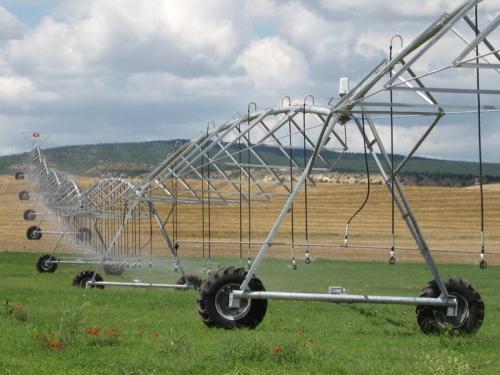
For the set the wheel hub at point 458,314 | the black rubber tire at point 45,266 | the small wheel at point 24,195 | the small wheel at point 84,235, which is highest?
the small wheel at point 24,195

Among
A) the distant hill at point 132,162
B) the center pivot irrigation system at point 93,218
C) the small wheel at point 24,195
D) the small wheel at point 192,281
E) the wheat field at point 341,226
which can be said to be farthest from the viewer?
the small wheel at point 24,195

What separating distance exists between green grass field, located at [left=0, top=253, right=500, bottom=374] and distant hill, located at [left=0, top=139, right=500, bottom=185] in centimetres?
2712

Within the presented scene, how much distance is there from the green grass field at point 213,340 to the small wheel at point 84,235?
15.2 metres

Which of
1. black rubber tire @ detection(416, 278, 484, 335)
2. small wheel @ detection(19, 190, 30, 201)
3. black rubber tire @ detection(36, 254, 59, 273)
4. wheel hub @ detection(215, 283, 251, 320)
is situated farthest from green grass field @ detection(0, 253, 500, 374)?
small wheel @ detection(19, 190, 30, 201)

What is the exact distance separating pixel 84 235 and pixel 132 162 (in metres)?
24.2

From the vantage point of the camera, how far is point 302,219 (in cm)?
5384

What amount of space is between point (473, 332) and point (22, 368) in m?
5.86

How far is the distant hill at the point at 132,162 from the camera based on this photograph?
54.8 meters

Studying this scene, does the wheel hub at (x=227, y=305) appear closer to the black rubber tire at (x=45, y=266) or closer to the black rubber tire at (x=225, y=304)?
the black rubber tire at (x=225, y=304)

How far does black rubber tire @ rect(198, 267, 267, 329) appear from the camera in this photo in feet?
45.9

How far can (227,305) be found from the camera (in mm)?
14117

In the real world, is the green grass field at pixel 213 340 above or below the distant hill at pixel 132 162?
below

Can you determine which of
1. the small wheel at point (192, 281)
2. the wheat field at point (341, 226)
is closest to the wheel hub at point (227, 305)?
the small wheel at point (192, 281)

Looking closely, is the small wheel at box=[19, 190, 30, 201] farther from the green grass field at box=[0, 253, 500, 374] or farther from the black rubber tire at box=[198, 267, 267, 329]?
the black rubber tire at box=[198, 267, 267, 329]
